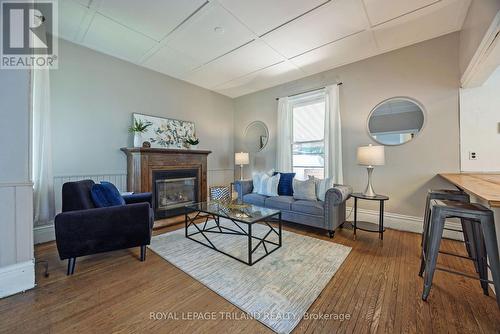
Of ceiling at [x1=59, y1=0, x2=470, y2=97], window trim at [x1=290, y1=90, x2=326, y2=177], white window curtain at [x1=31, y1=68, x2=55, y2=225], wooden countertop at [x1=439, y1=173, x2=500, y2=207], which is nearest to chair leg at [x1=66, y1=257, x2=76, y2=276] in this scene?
white window curtain at [x1=31, y1=68, x2=55, y2=225]

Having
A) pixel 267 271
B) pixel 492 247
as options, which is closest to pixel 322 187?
pixel 267 271

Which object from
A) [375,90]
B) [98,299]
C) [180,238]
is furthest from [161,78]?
[375,90]

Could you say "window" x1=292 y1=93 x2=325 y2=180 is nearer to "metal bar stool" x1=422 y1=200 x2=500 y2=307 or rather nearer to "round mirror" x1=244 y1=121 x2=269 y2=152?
"round mirror" x1=244 y1=121 x2=269 y2=152

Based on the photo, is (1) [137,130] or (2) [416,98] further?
(1) [137,130]

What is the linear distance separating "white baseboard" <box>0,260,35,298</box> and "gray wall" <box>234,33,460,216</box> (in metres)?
4.07

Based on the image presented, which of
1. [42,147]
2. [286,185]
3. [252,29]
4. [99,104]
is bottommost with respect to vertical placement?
[286,185]

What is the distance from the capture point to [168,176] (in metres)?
3.56

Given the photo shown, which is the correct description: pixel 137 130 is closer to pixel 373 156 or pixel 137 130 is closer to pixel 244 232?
pixel 244 232

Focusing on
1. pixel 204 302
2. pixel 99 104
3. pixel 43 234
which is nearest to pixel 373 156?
pixel 204 302

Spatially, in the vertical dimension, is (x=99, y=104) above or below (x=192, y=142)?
above

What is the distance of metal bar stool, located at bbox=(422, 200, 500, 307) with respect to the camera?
130cm

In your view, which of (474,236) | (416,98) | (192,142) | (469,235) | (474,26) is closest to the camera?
(474,236)

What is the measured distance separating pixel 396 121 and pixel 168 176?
3868 mm

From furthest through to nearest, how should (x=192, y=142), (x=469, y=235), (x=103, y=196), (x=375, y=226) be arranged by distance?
1. (x=192, y=142)
2. (x=375, y=226)
3. (x=103, y=196)
4. (x=469, y=235)
